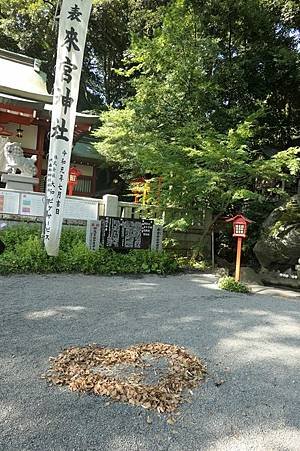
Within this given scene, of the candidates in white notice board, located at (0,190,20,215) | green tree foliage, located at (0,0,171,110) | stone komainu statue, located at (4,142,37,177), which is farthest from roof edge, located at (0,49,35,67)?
white notice board, located at (0,190,20,215)

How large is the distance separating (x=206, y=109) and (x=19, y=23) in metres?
12.1

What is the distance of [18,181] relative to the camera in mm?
9102

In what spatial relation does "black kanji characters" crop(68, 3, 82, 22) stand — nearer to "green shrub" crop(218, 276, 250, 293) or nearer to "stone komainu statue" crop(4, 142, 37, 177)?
"stone komainu statue" crop(4, 142, 37, 177)

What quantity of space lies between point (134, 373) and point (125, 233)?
527cm

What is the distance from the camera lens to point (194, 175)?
24.0ft

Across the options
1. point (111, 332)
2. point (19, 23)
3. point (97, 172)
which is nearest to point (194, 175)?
point (111, 332)

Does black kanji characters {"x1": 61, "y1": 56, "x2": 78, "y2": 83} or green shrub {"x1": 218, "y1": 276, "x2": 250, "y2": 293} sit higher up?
black kanji characters {"x1": 61, "y1": 56, "x2": 78, "y2": 83}

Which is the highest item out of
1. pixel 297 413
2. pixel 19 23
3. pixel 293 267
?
pixel 19 23

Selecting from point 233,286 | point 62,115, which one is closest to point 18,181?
point 62,115

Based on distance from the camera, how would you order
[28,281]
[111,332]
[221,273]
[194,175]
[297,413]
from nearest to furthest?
[297,413]
[111,332]
[28,281]
[194,175]
[221,273]

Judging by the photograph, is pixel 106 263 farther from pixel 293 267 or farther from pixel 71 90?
pixel 293 267

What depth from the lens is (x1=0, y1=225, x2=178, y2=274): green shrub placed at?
22.1ft

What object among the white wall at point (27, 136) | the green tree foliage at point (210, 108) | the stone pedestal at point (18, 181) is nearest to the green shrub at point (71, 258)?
the green tree foliage at point (210, 108)

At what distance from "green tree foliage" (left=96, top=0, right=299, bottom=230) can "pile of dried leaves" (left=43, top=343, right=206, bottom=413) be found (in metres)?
4.56
